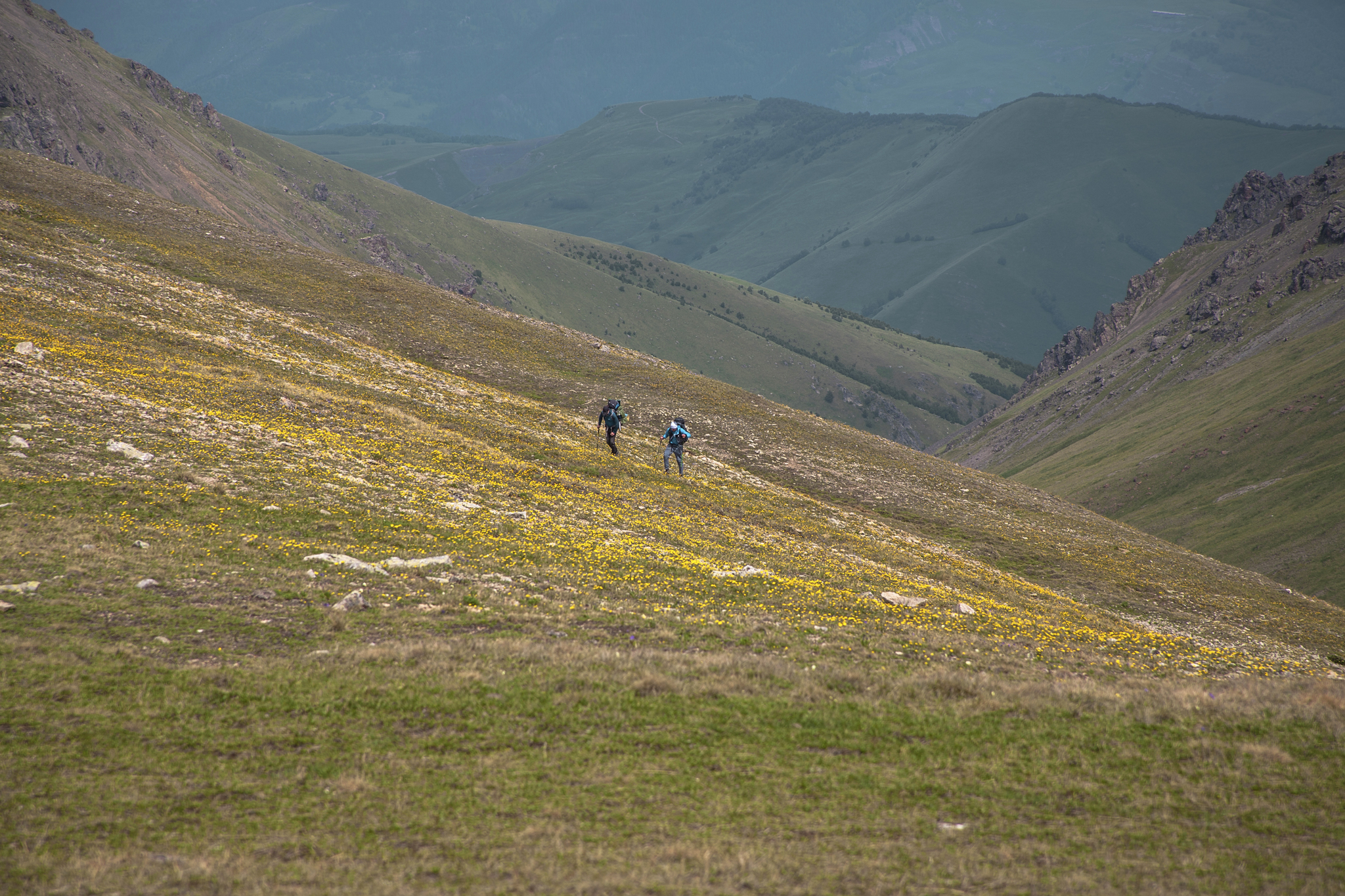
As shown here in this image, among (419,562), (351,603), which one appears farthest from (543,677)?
(419,562)

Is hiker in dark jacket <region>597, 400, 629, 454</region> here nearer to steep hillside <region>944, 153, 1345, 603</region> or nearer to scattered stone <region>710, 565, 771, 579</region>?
scattered stone <region>710, 565, 771, 579</region>

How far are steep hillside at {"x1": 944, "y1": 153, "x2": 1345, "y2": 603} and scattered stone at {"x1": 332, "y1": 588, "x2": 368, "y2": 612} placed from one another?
76829mm

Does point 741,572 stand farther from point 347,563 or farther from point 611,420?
point 611,420

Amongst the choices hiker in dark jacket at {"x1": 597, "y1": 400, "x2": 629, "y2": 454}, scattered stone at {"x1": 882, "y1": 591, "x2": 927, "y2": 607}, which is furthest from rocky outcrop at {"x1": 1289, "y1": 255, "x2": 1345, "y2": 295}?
scattered stone at {"x1": 882, "y1": 591, "x2": 927, "y2": 607}

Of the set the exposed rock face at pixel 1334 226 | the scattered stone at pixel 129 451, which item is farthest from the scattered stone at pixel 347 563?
the exposed rock face at pixel 1334 226

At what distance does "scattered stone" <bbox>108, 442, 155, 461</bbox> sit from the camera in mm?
26000

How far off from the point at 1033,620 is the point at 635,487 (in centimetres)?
1851

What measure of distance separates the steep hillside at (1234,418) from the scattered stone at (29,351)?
88.4 metres

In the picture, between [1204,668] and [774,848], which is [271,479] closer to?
[774,848]

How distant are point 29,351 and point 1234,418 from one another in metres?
131

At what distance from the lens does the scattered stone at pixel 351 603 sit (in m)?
19.5

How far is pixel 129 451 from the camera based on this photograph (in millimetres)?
26281

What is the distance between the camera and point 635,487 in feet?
126

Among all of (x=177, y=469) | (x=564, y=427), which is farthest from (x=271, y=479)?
(x=564, y=427)
